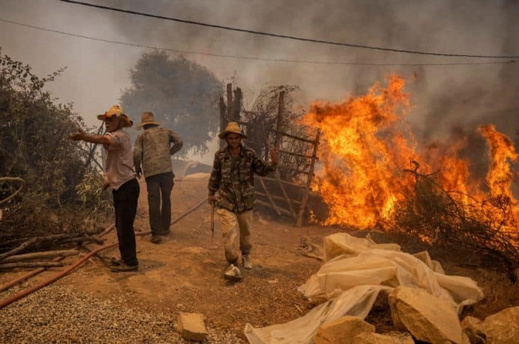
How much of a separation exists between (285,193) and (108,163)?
622cm

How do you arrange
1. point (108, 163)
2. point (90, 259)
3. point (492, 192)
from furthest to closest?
point (492, 192)
point (90, 259)
point (108, 163)

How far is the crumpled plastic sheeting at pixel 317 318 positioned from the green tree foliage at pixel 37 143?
569 cm

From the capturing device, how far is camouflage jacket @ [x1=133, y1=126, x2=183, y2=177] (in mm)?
6137

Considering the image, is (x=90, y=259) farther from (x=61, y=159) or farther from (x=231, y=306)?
(x=61, y=159)

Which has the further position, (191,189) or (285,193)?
(191,189)

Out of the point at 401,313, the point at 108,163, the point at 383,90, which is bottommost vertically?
the point at 401,313

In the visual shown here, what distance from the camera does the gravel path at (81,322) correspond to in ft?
8.74

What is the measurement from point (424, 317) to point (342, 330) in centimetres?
67

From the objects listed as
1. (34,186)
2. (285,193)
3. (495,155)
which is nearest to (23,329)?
(34,186)

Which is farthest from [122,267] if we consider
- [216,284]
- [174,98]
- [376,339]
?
[174,98]

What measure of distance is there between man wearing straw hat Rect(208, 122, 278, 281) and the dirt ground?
467 millimetres

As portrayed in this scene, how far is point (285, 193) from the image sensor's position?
381 inches

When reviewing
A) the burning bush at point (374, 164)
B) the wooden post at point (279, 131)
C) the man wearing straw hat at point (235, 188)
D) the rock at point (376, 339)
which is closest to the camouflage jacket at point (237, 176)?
the man wearing straw hat at point (235, 188)

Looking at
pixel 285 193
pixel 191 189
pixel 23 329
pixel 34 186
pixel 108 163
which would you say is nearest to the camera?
pixel 23 329
